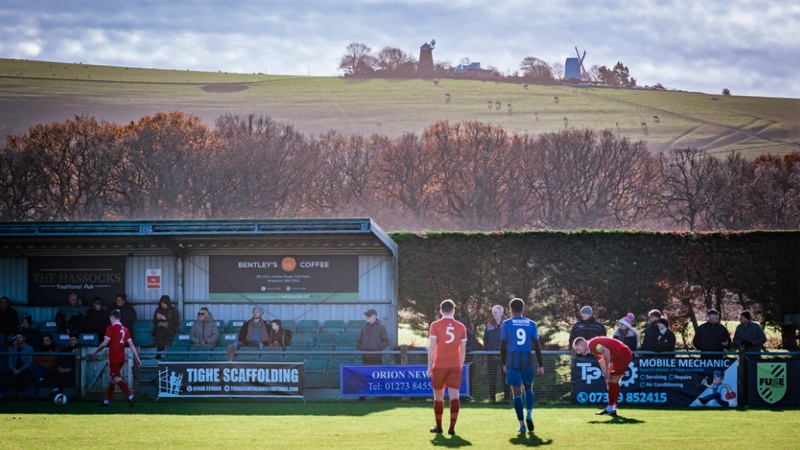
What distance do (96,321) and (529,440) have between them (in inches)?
525

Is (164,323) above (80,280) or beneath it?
beneath

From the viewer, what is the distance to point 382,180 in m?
58.9

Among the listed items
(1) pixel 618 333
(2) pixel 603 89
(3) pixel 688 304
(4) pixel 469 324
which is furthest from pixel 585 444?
(2) pixel 603 89

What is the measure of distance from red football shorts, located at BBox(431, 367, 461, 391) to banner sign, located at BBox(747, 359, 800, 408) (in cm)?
763

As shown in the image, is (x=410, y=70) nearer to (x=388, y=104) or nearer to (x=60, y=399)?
(x=388, y=104)

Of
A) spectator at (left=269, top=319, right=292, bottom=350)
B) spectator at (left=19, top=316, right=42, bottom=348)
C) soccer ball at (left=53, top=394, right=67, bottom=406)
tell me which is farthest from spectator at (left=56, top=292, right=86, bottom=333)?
spectator at (left=269, top=319, right=292, bottom=350)

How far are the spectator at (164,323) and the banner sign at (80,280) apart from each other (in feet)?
5.75

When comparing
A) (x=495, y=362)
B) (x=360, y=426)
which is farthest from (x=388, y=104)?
(x=360, y=426)

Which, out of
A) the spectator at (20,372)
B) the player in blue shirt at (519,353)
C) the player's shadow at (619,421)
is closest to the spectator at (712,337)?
the player's shadow at (619,421)

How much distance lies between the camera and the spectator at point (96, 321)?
23531mm

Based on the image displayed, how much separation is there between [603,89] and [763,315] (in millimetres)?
95716

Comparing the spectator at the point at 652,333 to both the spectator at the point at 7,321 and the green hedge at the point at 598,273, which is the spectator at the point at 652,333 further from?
the spectator at the point at 7,321

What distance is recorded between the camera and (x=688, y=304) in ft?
89.5

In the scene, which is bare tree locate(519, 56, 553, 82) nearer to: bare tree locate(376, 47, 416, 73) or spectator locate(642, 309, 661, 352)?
bare tree locate(376, 47, 416, 73)
